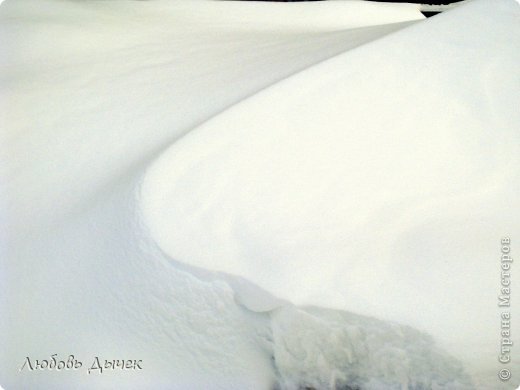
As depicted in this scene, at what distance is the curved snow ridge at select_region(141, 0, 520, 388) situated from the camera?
935 millimetres

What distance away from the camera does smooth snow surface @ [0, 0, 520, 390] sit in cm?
91

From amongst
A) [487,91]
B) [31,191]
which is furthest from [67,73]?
[487,91]

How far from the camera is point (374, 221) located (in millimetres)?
979

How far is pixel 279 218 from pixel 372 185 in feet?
0.43

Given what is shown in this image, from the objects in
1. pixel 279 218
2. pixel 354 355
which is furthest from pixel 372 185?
pixel 354 355

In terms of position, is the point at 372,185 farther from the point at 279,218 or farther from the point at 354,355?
the point at 354,355

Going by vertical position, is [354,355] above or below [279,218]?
below

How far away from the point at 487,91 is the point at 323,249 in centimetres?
34

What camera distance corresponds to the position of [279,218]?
3.24 ft

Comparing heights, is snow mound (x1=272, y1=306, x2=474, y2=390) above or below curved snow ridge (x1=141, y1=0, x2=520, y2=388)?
below

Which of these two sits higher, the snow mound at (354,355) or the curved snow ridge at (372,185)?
the curved snow ridge at (372,185)

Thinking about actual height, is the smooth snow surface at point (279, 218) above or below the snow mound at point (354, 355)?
above

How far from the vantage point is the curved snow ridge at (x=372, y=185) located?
94 centimetres

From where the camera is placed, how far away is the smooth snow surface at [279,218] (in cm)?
91
